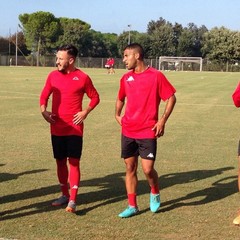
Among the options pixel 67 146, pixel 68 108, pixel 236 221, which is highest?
pixel 68 108

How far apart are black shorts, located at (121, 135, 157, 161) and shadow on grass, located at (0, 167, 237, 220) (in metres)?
0.77

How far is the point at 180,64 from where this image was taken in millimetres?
78188

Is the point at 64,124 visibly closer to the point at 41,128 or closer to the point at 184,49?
the point at 41,128

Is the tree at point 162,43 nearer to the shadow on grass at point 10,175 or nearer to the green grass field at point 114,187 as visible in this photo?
the green grass field at point 114,187

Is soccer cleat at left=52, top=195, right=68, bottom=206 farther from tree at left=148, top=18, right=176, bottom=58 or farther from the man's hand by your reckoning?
tree at left=148, top=18, right=176, bottom=58

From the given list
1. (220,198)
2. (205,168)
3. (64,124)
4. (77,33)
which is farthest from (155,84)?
(77,33)

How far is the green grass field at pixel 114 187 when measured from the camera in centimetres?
498

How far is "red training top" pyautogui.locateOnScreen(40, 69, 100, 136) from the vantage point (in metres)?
5.60

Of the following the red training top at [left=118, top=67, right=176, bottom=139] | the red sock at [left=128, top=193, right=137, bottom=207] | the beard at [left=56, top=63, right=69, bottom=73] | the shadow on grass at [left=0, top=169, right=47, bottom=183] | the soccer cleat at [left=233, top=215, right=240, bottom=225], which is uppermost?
the beard at [left=56, top=63, right=69, bottom=73]

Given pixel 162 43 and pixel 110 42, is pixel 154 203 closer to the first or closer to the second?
pixel 162 43

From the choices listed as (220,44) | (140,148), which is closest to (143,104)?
(140,148)

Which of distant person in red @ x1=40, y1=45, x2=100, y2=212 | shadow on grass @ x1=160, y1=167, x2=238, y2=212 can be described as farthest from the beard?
shadow on grass @ x1=160, y1=167, x2=238, y2=212

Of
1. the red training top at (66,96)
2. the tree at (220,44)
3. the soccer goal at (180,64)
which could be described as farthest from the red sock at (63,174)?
the tree at (220,44)

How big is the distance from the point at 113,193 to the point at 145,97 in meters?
1.69
